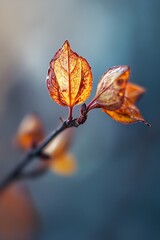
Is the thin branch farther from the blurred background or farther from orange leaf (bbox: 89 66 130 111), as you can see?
the blurred background

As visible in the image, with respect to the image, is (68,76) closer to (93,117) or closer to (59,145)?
(59,145)

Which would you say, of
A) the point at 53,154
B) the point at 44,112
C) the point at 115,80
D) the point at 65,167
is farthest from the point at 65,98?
the point at 44,112

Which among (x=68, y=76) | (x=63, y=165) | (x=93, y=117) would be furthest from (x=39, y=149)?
(x=93, y=117)

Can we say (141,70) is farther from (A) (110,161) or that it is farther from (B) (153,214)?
(B) (153,214)

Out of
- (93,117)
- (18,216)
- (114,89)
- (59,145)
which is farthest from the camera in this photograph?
(93,117)

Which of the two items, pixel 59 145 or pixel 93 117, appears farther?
pixel 93 117

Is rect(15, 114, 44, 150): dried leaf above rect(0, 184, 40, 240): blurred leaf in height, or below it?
above

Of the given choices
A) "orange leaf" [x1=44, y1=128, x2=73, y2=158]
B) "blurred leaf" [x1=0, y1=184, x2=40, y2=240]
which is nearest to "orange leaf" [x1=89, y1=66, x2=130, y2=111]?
"orange leaf" [x1=44, y1=128, x2=73, y2=158]
